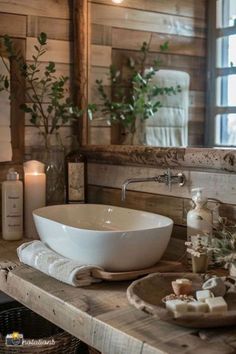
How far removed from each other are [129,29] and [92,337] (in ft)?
4.34

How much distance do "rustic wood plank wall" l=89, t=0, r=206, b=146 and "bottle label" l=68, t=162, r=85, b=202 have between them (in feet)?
0.60

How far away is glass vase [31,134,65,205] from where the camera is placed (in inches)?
75.1

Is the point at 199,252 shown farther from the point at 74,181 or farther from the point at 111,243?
the point at 74,181

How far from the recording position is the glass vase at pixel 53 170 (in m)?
1.91

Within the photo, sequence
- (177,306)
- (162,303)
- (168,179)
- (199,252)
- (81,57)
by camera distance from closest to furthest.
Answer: (177,306)
(162,303)
(199,252)
(168,179)
(81,57)

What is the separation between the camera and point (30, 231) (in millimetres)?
1797

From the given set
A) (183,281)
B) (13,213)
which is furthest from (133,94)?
(183,281)

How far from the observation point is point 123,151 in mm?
1771

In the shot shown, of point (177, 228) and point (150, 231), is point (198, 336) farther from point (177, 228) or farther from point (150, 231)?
point (177, 228)

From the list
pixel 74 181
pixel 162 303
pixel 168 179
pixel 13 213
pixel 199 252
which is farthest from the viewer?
pixel 74 181

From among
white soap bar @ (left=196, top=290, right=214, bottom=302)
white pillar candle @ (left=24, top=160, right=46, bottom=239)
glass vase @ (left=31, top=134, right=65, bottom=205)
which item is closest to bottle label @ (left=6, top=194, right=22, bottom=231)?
white pillar candle @ (left=24, top=160, right=46, bottom=239)

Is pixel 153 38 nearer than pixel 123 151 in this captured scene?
No

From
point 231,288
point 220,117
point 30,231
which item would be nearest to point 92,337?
point 231,288

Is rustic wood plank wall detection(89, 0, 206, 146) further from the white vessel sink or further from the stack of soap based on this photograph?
the stack of soap
